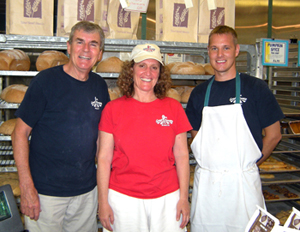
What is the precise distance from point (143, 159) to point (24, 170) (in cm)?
75

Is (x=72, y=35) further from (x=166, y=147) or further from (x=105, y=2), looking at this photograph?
(x=166, y=147)

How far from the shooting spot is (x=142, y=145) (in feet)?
4.99

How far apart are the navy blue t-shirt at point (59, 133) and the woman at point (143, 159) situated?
181mm

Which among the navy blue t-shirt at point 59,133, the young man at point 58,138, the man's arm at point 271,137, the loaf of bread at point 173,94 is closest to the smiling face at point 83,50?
the young man at point 58,138

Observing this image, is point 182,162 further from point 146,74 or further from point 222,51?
point 222,51

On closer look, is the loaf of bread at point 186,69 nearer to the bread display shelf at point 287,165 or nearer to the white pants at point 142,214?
the bread display shelf at point 287,165

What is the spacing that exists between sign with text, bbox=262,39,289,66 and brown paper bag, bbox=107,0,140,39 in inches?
54.0

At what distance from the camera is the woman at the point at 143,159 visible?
1494 mm

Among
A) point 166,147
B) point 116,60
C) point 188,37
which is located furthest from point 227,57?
point 116,60

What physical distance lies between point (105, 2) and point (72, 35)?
2.41ft

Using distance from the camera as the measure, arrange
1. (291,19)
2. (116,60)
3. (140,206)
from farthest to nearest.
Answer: (291,19) < (116,60) < (140,206)

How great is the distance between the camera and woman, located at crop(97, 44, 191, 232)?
1494mm

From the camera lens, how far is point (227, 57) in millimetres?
1864

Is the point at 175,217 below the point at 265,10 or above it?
below
